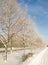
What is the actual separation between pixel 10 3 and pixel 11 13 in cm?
94

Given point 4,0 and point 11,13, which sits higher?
point 4,0

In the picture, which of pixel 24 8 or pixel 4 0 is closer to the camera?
pixel 4 0

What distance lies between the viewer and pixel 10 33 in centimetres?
1862

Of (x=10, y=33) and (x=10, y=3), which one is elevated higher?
(x=10, y=3)

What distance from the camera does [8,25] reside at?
18.4 m

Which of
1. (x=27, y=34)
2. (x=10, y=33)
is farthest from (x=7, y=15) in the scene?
(x=27, y=34)

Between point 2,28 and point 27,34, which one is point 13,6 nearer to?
point 2,28

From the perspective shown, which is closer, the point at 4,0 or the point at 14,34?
the point at 4,0

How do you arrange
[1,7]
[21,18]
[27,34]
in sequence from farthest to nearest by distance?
[27,34] → [21,18] → [1,7]

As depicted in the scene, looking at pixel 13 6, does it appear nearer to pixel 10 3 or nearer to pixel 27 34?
pixel 10 3

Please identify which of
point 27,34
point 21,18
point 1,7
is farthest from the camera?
point 27,34

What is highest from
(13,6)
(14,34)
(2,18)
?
(13,6)

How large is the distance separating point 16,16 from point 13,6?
105 cm

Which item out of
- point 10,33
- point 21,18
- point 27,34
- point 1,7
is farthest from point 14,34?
point 27,34
